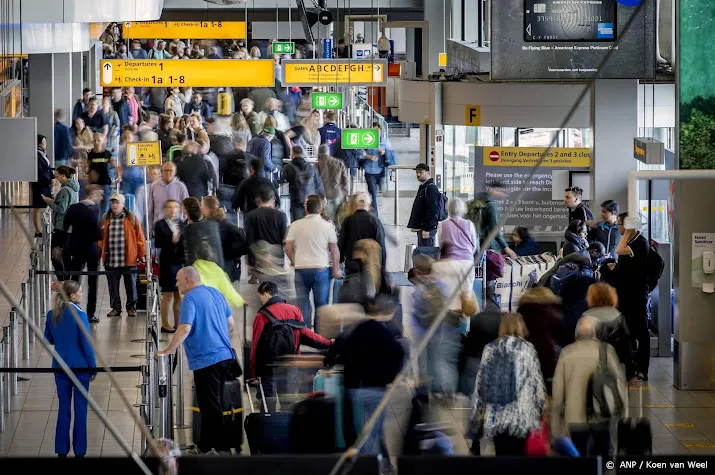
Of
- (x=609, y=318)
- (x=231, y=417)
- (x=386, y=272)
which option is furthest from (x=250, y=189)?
(x=609, y=318)

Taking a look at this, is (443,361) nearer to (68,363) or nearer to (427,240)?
(68,363)

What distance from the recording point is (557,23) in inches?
567

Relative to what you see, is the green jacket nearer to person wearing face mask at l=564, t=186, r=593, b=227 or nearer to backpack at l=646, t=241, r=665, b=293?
person wearing face mask at l=564, t=186, r=593, b=227

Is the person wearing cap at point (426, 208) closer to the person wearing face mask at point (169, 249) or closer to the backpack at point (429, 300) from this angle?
the person wearing face mask at point (169, 249)

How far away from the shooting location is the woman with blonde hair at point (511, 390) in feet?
27.0

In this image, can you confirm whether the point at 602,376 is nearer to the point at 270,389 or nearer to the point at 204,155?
the point at 270,389

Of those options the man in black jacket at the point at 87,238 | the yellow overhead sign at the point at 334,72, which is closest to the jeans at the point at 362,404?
the man in black jacket at the point at 87,238

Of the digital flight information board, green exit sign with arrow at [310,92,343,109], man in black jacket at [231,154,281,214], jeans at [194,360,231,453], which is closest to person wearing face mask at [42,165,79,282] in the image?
man in black jacket at [231,154,281,214]

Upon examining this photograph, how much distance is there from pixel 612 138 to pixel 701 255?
355 cm

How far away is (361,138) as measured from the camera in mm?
21281

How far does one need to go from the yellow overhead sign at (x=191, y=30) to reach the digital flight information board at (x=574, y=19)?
22623 millimetres

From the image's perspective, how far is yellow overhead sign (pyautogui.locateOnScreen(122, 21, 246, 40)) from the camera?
36.1 metres

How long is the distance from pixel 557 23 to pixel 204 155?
17.3ft

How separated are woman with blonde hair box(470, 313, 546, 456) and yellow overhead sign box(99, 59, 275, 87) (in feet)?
49.3
